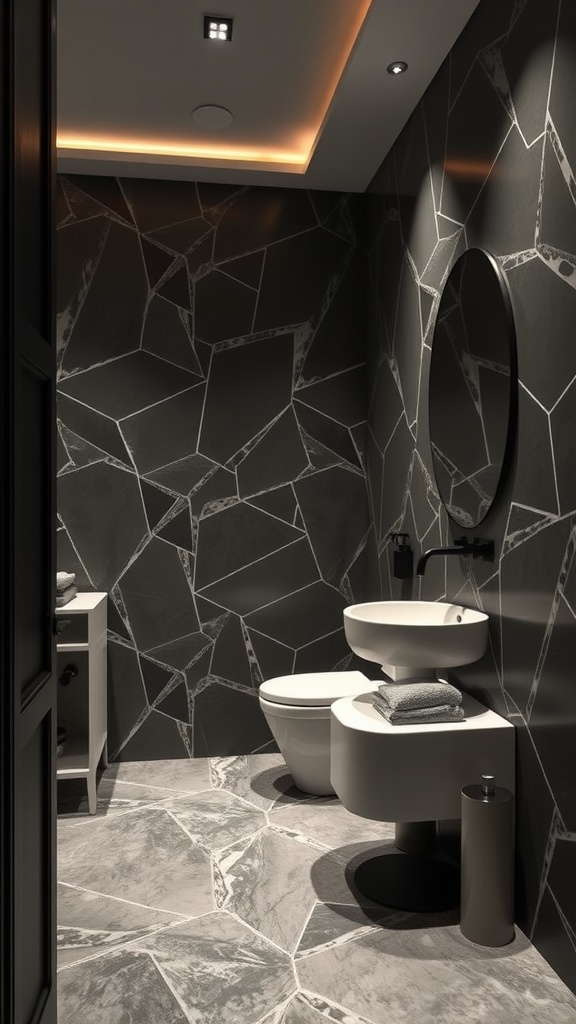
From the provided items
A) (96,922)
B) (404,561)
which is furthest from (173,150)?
(96,922)

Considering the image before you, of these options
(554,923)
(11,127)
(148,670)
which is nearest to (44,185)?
(11,127)

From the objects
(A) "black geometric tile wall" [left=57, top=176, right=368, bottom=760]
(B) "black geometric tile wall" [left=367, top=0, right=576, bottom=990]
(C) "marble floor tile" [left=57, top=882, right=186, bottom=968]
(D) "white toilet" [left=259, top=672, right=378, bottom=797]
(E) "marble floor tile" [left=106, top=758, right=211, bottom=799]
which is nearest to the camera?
(B) "black geometric tile wall" [left=367, top=0, right=576, bottom=990]

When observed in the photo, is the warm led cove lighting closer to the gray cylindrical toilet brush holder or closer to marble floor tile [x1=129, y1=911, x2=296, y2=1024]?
the gray cylindrical toilet brush holder

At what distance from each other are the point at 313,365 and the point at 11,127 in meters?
2.53

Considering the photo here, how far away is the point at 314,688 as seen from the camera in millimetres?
2959

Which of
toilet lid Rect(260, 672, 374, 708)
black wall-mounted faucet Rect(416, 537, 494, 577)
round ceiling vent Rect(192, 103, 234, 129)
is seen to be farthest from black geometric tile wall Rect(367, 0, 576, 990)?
round ceiling vent Rect(192, 103, 234, 129)

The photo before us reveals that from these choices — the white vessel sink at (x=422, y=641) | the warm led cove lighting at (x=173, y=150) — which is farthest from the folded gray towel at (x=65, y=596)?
the warm led cove lighting at (x=173, y=150)

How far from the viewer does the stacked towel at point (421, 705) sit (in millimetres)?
2123

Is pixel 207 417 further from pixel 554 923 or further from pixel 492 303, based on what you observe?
pixel 554 923

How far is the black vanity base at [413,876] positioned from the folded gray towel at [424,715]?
416 millimetres

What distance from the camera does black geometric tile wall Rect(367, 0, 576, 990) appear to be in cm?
183

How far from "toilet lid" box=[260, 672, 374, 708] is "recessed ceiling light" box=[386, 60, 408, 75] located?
2188 millimetres

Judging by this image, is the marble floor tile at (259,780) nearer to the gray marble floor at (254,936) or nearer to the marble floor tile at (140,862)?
the gray marble floor at (254,936)

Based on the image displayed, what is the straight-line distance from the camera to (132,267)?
3461mm
